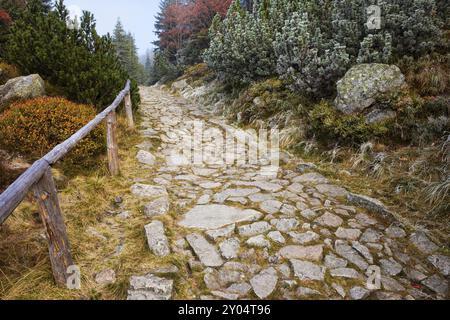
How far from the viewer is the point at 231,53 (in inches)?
384

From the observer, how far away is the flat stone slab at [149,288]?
255 cm

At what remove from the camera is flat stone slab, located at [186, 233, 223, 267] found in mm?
3014

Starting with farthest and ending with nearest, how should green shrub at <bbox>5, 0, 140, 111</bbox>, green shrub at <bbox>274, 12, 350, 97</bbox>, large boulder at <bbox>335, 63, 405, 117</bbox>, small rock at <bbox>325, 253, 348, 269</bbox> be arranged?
green shrub at <bbox>5, 0, 140, 111</bbox> < green shrub at <bbox>274, 12, 350, 97</bbox> < large boulder at <bbox>335, 63, 405, 117</bbox> < small rock at <bbox>325, 253, 348, 269</bbox>

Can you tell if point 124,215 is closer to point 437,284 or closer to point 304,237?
point 304,237

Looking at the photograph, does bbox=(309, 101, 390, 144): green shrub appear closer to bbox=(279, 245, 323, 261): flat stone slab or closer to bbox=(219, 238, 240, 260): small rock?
bbox=(279, 245, 323, 261): flat stone slab

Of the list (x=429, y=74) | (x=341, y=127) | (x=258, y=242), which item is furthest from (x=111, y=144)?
(x=429, y=74)

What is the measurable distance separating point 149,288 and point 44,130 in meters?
3.44

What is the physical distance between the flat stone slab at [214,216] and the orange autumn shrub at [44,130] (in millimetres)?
2175

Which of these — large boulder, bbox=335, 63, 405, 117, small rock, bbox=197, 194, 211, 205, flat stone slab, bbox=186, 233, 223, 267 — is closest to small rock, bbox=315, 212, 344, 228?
flat stone slab, bbox=186, 233, 223, 267

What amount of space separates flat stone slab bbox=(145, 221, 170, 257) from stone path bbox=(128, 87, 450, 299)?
0.03 feet

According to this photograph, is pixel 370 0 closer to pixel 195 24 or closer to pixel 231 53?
pixel 231 53

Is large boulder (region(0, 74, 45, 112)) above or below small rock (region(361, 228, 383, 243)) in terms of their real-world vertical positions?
above

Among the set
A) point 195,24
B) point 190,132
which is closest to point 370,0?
point 190,132
